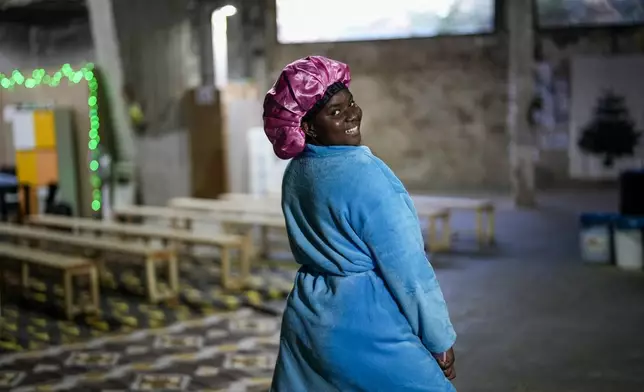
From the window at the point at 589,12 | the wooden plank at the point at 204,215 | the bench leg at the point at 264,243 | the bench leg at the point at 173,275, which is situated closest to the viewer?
the bench leg at the point at 173,275

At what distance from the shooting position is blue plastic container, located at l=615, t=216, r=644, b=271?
226 inches

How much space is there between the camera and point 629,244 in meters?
5.80

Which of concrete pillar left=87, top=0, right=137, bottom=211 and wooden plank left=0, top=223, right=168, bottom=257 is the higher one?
concrete pillar left=87, top=0, right=137, bottom=211

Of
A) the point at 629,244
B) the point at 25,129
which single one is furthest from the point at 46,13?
the point at 629,244

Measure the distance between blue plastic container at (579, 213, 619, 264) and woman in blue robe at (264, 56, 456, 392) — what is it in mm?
4622

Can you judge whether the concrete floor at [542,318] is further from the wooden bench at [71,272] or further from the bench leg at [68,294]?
the bench leg at [68,294]

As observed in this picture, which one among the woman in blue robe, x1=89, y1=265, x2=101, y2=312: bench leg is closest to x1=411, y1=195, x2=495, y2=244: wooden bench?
x1=89, y1=265, x2=101, y2=312: bench leg

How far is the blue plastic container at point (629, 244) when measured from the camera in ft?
18.8

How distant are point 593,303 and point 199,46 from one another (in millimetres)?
4878

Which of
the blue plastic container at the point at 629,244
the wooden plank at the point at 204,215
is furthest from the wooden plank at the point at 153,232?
the blue plastic container at the point at 629,244

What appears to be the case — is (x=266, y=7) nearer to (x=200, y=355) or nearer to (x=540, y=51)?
(x=540, y=51)

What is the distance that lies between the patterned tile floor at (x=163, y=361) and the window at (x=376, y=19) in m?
7.49

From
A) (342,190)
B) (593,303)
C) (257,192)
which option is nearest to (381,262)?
(342,190)

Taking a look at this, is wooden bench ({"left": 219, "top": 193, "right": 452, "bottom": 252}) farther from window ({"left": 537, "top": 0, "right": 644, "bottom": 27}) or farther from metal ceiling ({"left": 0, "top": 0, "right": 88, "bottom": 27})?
metal ceiling ({"left": 0, "top": 0, "right": 88, "bottom": 27})
